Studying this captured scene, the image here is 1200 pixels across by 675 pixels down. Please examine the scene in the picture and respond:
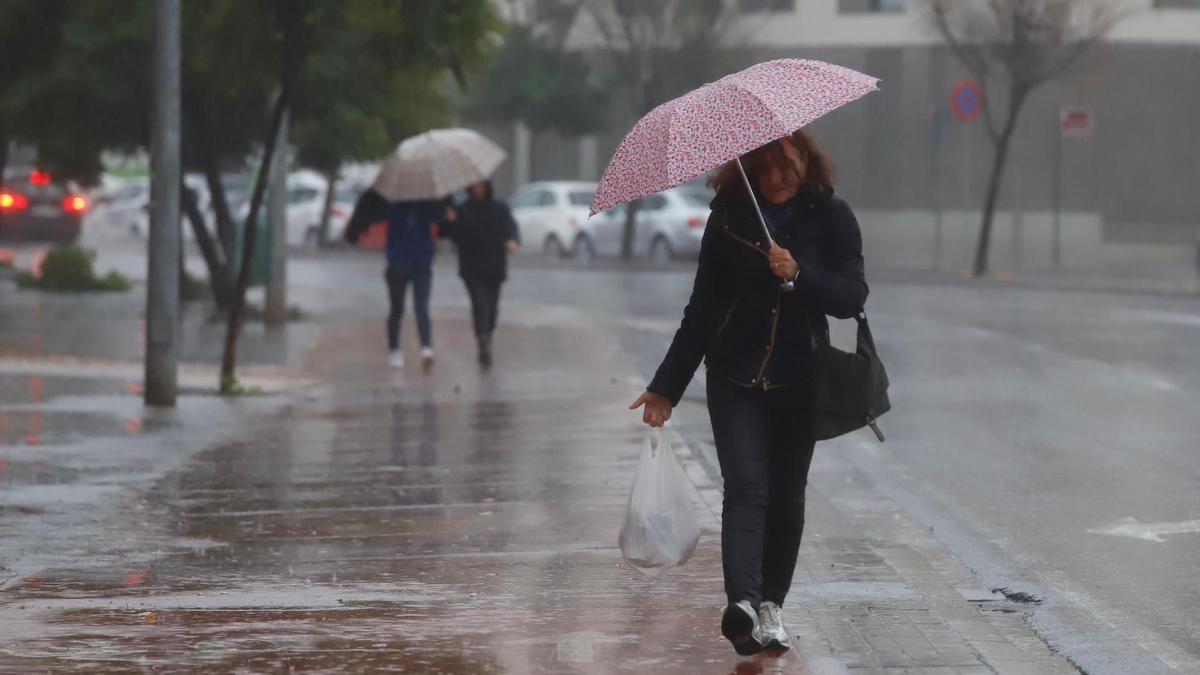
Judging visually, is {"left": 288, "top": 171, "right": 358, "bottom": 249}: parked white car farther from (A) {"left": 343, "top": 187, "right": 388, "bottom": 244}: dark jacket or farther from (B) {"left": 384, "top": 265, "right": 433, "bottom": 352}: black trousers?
(B) {"left": 384, "top": 265, "right": 433, "bottom": 352}: black trousers

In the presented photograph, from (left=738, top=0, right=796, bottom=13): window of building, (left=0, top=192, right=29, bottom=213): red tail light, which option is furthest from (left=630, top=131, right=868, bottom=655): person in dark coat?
(left=0, top=192, right=29, bottom=213): red tail light

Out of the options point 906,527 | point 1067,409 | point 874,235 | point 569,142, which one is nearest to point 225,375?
point 1067,409

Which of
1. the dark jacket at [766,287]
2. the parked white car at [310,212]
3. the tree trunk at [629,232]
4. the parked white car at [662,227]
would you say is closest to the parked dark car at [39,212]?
the parked white car at [310,212]

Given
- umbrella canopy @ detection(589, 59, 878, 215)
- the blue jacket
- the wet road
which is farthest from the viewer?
the blue jacket

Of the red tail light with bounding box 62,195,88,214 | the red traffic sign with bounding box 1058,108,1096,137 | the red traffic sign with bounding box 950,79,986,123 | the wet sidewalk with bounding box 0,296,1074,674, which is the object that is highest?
the red traffic sign with bounding box 950,79,986,123

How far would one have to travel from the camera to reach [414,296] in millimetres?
17984

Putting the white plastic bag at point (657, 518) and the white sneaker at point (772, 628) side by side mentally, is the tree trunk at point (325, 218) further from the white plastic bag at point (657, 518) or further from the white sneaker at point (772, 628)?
the white sneaker at point (772, 628)

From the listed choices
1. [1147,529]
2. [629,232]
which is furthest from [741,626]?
[629,232]

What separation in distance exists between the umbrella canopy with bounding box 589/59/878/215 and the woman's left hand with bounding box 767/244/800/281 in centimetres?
32

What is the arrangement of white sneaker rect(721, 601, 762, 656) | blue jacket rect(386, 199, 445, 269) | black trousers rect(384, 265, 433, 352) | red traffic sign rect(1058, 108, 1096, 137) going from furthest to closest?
red traffic sign rect(1058, 108, 1096, 137) < blue jacket rect(386, 199, 445, 269) < black trousers rect(384, 265, 433, 352) < white sneaker rect(721, 601, 762, 656)

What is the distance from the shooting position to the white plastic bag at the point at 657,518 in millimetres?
6762

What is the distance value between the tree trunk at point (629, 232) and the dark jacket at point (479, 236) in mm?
21072

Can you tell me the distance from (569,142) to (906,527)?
42765 mm

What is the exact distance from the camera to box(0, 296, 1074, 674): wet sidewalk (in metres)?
6.52
